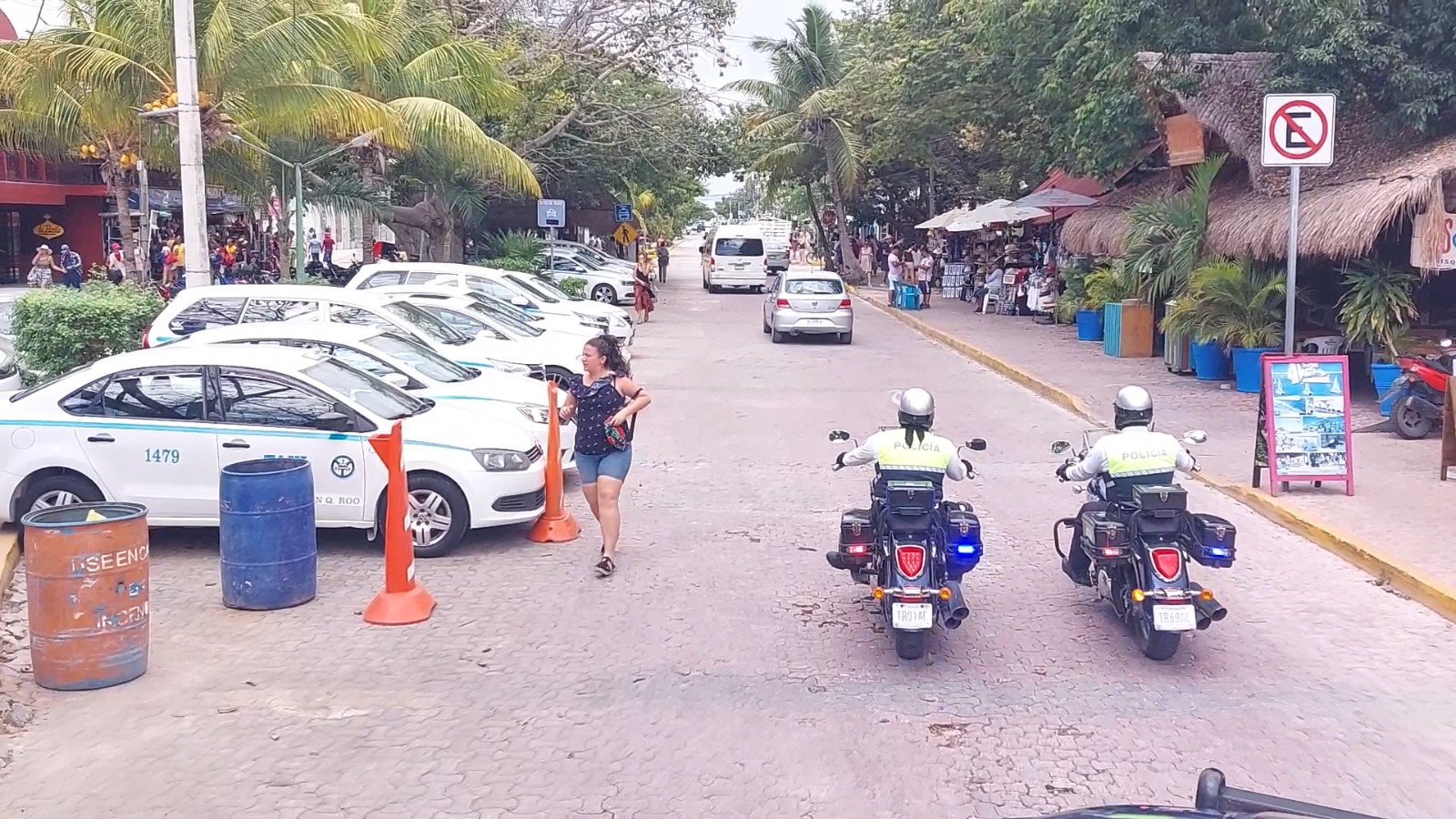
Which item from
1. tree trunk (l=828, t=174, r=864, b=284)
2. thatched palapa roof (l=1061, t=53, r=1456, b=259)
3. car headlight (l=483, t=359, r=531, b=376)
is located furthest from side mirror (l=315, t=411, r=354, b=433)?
tree trunk (l=828, t=174, r=864, b=284)

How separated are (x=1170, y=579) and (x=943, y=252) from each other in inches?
1555

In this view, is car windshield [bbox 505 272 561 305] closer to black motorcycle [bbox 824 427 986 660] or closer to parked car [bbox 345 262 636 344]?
parked car [bbox 345 262 636 344]

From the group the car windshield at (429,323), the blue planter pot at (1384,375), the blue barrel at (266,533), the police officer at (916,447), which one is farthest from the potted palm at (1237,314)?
the blue barrel at (266,533)

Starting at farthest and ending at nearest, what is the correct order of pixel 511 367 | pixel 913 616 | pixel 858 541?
1. pixel 511 367
2. pixel 858 541
3. pixel 913 616

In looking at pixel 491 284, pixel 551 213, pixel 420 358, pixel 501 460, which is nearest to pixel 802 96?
pixel 551 213

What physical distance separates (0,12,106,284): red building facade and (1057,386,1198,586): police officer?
38.5m

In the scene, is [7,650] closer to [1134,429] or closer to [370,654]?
[370,654]

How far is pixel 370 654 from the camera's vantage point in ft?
21.9

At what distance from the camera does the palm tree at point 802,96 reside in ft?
147

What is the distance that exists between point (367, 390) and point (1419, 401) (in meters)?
9.91

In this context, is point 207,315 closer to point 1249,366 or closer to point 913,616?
point 913,616

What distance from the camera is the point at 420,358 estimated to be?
11.2m

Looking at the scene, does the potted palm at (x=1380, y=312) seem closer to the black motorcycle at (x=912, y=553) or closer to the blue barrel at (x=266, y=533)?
the black motorcycle at (x=912, y=553)

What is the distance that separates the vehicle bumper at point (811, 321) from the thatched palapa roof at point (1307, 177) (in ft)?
24.4
